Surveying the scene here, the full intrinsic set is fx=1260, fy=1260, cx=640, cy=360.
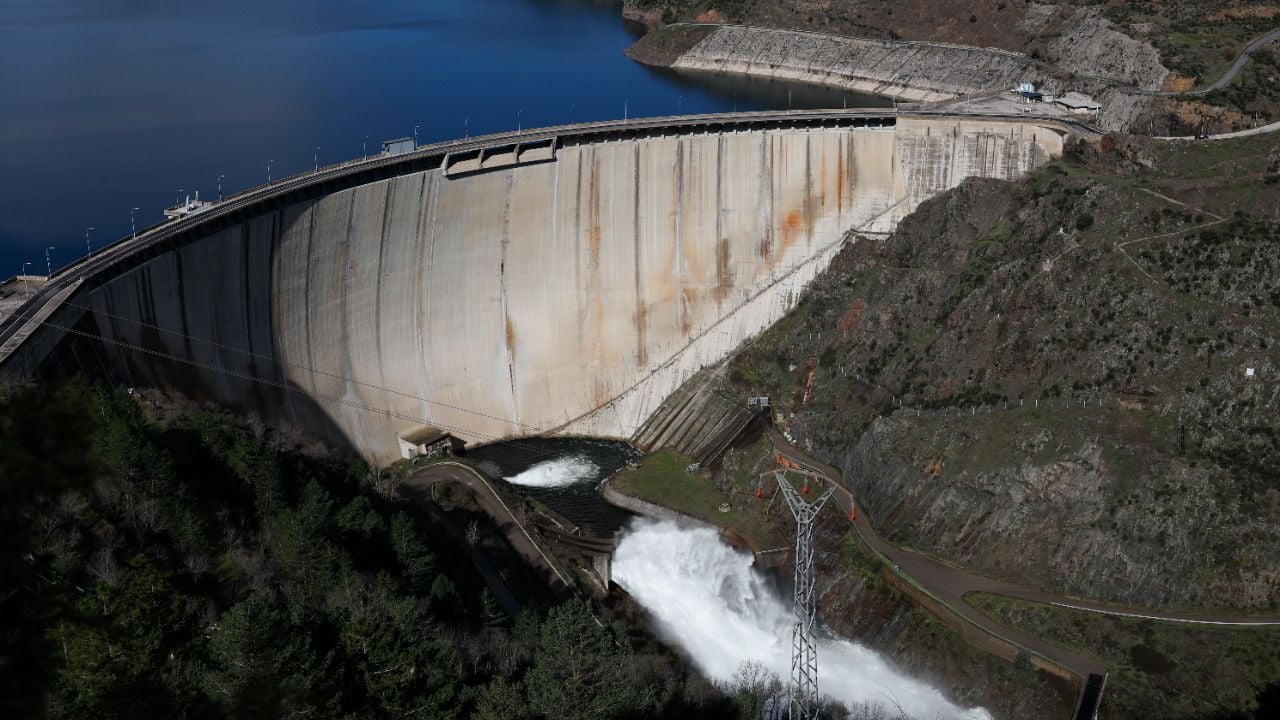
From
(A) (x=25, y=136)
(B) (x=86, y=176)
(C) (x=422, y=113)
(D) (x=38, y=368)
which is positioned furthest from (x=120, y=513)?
(C) (x=422, y=113)

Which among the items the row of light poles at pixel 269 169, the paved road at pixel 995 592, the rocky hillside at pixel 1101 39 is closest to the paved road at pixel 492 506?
the paved road at pixel 995 592

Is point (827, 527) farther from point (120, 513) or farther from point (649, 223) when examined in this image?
point (120, 513)

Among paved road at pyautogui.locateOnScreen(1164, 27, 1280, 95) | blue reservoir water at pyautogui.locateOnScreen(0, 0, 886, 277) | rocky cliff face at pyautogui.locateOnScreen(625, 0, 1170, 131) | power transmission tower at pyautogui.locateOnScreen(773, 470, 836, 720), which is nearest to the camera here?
power transmission tower at pyautogui.locateOnScreen(773, 470, 836, 720)

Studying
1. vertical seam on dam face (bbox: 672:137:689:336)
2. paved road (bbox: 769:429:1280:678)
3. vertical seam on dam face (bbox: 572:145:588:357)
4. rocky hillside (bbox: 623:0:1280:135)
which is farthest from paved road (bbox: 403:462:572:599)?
rocky hillside (bbox: 623:0:1280:135)

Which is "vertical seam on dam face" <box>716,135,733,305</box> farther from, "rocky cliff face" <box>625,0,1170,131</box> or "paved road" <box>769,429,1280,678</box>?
"rocky cliff face" <box>625,0,1170,131</box>

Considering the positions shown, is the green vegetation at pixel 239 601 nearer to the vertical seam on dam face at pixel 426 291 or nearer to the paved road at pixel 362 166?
the paved road at pixel 362 166

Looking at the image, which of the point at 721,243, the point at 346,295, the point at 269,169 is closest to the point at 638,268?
the point at 721,243
